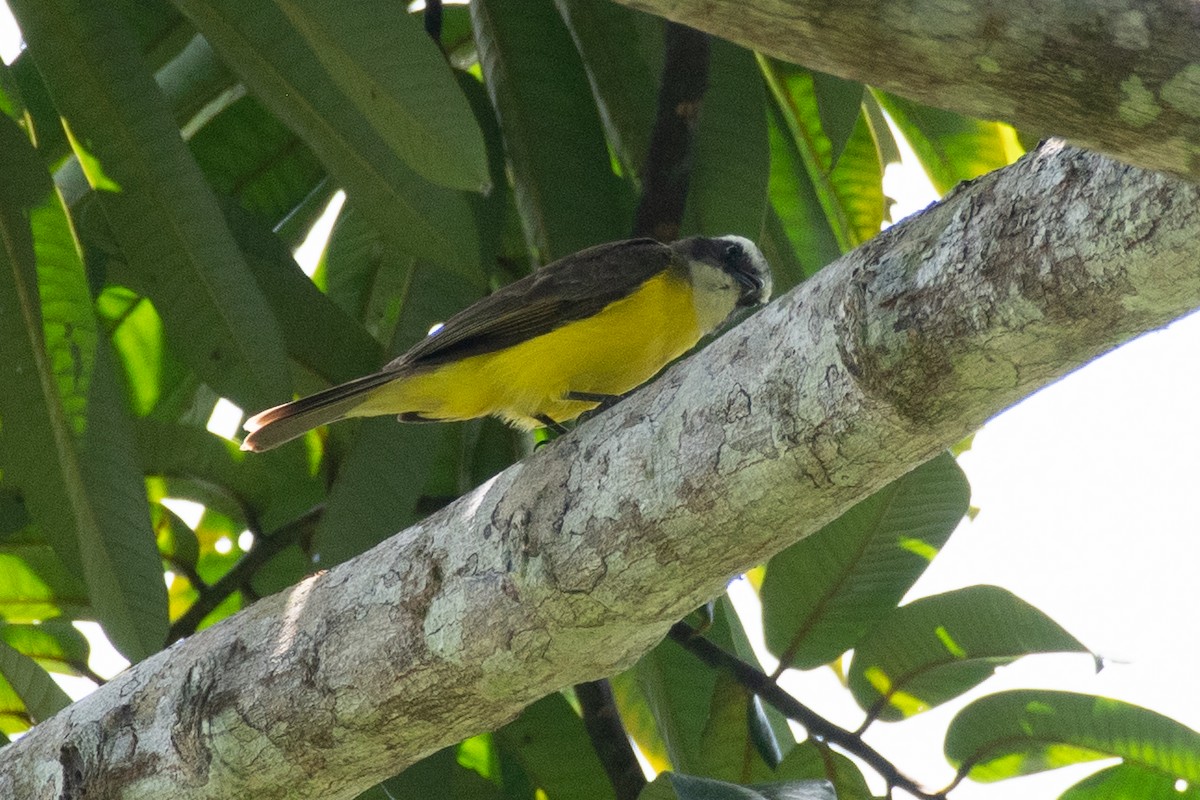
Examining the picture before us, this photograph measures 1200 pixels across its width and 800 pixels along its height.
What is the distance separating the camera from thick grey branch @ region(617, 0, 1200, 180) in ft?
4.37

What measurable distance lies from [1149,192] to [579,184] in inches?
85.7

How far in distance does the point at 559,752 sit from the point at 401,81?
175 centimetres

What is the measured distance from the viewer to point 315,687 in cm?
222

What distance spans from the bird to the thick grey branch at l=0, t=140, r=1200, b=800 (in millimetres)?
1112

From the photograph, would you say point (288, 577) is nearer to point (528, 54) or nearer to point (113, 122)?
point (113, 122)

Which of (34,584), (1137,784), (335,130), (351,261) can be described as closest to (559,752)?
(1137,784)

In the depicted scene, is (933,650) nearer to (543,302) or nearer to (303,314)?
(543,302)

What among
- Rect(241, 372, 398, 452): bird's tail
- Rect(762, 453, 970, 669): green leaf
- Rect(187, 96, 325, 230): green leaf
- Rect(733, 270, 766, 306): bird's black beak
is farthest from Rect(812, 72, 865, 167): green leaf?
Rect(187, 96, 325, 230): green leaf

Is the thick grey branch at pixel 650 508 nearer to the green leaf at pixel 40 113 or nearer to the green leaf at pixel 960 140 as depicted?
the green leaf at pixel 40 113

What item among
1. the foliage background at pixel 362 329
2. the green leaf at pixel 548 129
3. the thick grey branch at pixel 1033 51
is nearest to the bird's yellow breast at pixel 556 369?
the foliage background at pixel 362 329

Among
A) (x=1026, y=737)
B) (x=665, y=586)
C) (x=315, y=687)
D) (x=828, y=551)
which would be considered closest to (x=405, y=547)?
(x=315, y=687)

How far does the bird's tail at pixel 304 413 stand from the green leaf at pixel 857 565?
1100mm

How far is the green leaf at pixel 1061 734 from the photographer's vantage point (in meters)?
2.88

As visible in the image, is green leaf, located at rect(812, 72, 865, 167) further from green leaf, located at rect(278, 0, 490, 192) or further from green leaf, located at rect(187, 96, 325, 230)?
green leaf, located at rect(187, 96, 325, 230)
